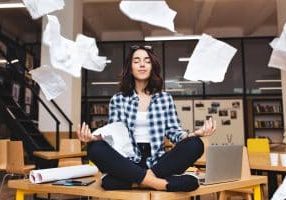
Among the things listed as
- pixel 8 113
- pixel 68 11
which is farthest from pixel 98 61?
pixel 68 11

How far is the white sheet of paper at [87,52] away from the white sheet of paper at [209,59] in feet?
1.29

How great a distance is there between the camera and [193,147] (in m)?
1.45

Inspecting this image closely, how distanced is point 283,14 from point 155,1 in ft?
20.1

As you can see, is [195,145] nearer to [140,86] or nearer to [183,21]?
[140,86]

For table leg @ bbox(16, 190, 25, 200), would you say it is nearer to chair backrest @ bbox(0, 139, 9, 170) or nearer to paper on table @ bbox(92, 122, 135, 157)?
paper on table @ bbox(92, 122, 135, 157)

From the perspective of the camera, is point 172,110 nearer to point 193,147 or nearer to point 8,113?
point 193,147

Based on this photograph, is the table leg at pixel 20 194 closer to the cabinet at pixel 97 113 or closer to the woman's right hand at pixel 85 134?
the woman's right hand at pixel 85 134

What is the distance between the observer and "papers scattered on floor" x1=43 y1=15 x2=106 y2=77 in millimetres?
1339

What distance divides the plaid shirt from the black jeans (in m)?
0.31

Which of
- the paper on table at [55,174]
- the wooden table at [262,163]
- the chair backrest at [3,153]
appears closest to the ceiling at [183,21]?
the chair backrest at [3,153]

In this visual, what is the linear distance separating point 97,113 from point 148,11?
8.47 m

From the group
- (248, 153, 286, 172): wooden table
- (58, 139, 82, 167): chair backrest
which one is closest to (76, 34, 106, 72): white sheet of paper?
(248, 153, 286, 172): wooden table

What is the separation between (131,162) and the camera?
1.43 m

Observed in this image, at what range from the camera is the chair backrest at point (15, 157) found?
14.0 feet
